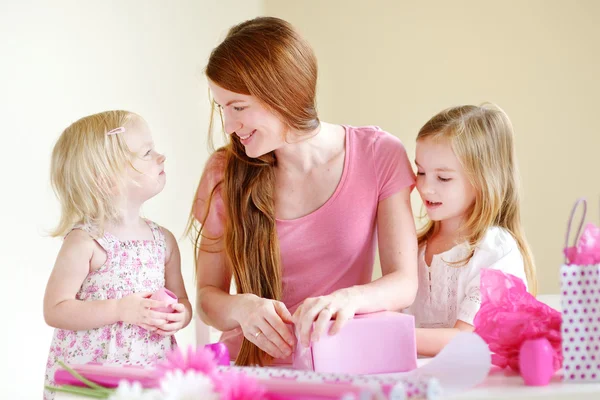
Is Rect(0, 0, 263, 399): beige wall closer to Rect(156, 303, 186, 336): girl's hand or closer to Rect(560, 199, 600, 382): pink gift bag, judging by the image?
Rect(156, 303, 186, 336): girl's hand

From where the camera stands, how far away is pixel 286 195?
69.4 inches

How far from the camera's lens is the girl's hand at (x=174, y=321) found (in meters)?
1.69

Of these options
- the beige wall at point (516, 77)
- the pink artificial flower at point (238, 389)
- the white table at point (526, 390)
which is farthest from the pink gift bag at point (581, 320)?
the beige wall at point (516, 77)

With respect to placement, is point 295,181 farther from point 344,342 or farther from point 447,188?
point 344,342

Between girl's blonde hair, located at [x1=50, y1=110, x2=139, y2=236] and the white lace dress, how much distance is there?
0.74 metres

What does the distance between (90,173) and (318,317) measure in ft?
2.51

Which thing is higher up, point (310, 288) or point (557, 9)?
point (557, 9)

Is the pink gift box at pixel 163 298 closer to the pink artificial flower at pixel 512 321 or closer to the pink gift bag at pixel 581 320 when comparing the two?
the pink artificial flower at pixel 512 321

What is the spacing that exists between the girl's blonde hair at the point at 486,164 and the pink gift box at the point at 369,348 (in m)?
0.62

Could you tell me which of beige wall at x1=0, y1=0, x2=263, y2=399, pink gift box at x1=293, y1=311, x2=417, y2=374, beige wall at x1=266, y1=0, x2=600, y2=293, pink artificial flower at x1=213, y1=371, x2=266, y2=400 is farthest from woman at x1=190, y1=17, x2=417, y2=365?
beige wall at x1=266, y1=0, x2=600, y2=293

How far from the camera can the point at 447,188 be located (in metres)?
1.86

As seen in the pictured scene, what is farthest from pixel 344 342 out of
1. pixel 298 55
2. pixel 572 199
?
pixel 572 199

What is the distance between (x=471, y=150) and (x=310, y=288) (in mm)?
501

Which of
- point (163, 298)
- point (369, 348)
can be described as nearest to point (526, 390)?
point (369, 348)
